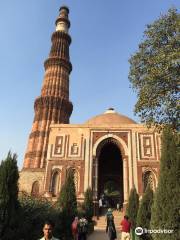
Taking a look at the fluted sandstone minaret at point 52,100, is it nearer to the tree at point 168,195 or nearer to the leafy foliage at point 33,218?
the leafy foliage at point 33,218

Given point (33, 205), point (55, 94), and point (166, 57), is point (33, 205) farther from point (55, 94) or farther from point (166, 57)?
point (55, 94)

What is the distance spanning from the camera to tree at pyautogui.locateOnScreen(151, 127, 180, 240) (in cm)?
713

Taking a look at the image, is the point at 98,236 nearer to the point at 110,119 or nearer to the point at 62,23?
the point at 110,119

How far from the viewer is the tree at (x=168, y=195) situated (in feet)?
23.4

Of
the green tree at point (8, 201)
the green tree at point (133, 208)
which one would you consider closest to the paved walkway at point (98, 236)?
the green tree at point (133, 208)

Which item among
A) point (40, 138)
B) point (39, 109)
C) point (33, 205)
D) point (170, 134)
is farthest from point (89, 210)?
point (39, 109)

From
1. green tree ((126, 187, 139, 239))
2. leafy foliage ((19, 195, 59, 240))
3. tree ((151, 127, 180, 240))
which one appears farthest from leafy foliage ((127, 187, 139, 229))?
tree ((151, 127, 180, 240))

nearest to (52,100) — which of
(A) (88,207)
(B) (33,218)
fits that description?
(A) (88,207)

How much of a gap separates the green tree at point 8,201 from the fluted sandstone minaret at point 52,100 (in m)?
24.0

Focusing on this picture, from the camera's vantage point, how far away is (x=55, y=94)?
37094mm

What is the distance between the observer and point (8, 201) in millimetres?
8641

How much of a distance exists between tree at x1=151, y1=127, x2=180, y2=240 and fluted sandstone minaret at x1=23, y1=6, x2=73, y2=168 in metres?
26.4

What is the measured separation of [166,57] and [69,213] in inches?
333

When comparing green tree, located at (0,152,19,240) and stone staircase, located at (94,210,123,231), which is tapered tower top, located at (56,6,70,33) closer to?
stone staircase, located at (94,210,123,231)
